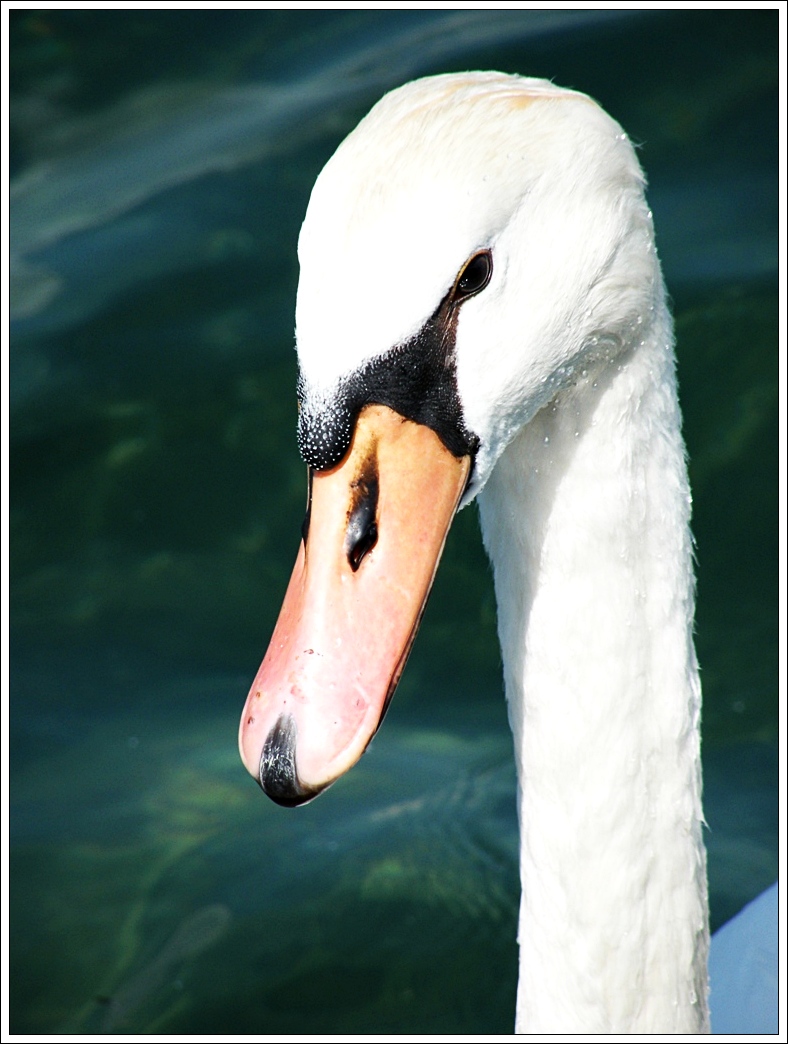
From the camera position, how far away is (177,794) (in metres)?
4.10

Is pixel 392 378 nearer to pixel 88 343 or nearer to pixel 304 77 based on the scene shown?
pixel 88 343

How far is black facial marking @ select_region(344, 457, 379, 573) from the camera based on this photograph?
74.6 inches

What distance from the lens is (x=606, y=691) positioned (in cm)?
223

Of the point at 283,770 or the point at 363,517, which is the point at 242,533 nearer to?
the point at 363,517

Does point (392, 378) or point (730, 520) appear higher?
point (392, 378)

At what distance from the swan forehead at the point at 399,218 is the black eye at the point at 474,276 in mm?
22

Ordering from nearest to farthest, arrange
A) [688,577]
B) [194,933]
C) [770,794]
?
1. [688,577]
2. [194,933]
3. [770,794]

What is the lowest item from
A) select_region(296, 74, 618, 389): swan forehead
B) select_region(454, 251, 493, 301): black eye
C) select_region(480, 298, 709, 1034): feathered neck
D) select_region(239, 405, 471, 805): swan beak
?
select_region(480, 298, 709, 1034): feathered neck

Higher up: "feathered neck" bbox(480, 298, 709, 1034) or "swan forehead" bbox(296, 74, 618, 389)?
"swan forehead" bbox(296, 74, 618, 389)

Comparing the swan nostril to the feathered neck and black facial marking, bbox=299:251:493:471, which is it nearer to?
black facial marking, bbox=299:251:493:471

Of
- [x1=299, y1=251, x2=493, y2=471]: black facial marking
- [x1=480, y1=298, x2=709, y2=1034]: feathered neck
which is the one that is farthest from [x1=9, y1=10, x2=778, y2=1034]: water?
[x1=299, y1=251, x2=493, y2=471]: black facial marking

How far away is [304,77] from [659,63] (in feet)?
5.18

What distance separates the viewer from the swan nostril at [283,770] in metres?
1.77

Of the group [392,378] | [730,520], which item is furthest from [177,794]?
[392,378]
